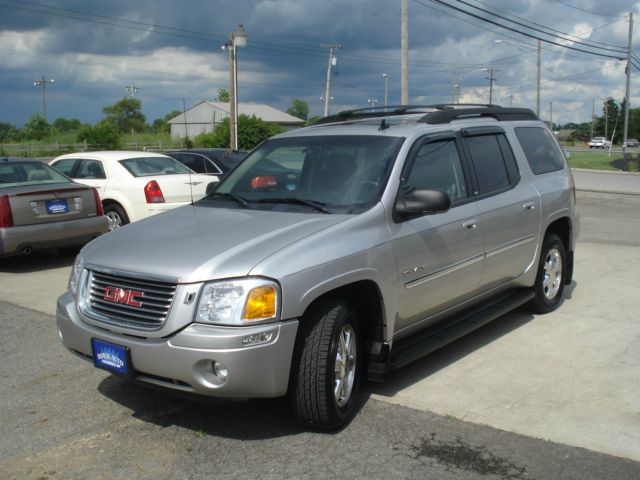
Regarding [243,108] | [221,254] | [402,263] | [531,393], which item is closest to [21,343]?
[221,254]

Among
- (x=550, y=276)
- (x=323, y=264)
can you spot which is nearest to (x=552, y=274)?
(x=550, y=276)

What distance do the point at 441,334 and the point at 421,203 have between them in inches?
43.9

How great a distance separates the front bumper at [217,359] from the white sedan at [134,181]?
6.94 meters

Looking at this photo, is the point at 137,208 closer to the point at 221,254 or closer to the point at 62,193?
the point at 62,193

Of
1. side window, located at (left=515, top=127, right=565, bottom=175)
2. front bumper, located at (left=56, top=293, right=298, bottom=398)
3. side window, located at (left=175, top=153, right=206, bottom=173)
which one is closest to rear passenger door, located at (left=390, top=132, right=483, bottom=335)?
front bumper, located at (left=56, top=293, right=298, bottom=398)

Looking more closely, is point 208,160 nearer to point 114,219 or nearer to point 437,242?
point 114,219

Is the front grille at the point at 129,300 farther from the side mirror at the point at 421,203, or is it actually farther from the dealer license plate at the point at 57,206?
the dealer license plate at the point at 57,206

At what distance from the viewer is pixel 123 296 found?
421 cm

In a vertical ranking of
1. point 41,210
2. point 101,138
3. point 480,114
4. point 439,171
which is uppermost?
point 480,114

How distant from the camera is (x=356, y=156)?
5.27 meters

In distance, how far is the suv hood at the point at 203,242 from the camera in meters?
4.01

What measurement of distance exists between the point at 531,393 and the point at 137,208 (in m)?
7.68

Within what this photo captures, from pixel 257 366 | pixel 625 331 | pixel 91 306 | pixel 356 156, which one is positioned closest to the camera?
pixel 257 366

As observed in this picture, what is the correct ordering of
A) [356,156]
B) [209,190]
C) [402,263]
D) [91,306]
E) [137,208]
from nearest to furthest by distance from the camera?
[91,306]
[402,263]
[356,156]
[209,190]
[137,208]
